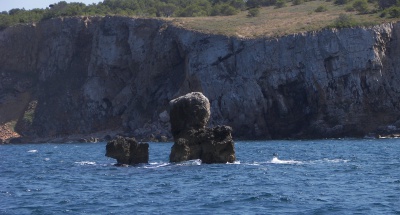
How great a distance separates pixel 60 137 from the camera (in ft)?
299

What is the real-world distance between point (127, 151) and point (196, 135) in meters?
3.59

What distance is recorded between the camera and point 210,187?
29.9 m

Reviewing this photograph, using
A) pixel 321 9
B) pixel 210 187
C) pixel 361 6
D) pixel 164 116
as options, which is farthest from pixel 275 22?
pixel 210 187

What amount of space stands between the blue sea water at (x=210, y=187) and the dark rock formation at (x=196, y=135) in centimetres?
78

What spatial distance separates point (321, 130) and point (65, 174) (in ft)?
129

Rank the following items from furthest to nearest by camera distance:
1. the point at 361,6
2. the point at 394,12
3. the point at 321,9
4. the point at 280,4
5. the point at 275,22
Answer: the point at 280,4
the point at 321,9
the point at 361,6
the point at 275,22
the point at 394,12

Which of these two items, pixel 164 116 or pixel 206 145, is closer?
pixel 206 145

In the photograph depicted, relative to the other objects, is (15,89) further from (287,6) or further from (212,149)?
(212,149)

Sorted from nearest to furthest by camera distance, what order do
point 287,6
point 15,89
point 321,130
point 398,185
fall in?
1. point 398,185
2. point 321,130
3. point 15,89
4. point 287,6

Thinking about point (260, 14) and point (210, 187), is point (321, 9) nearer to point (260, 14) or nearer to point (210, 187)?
point (260, 14)

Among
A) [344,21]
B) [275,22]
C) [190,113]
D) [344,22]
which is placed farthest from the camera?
[275,22]

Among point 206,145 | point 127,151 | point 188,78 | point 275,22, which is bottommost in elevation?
point 127,151

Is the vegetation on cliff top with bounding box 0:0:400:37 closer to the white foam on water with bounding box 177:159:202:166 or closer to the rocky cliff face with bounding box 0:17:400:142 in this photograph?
the rocky cliff face with bounding box 0:17:400:142

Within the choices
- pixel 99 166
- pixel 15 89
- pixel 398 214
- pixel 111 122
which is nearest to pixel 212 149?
pixel 99 166
